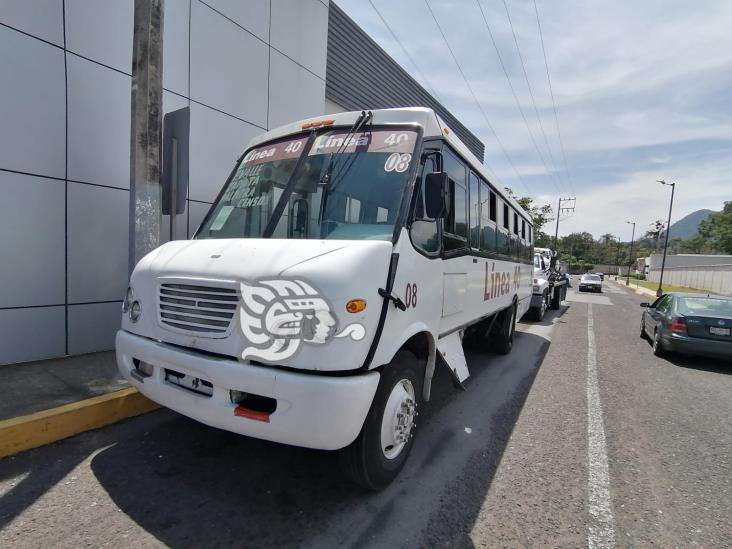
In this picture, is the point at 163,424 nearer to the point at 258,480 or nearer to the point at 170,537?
the point at 258,480

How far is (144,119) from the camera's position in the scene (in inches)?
187

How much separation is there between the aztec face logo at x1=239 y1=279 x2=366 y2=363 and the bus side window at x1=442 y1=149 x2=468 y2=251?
172cm

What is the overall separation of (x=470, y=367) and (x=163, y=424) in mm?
4446

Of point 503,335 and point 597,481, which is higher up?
point 503,335

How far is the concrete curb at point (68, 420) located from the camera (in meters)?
3.22

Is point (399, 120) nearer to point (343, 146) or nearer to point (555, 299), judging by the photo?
point (343, 146)

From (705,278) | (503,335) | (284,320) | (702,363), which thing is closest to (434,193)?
(284,320)

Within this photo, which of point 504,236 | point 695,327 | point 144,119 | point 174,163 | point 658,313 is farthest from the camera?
point 658,313

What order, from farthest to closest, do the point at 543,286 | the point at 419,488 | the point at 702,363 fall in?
the point at 543,286 < the point at 702,363 < the point at 419,488

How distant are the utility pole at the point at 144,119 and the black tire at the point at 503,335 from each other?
5.61m

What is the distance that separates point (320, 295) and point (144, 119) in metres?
3.78

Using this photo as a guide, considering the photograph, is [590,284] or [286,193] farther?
[590,284]

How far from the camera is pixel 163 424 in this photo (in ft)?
12.6

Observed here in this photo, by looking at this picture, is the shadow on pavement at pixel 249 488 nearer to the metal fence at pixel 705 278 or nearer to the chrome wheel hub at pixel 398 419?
the chrome wheel hub at pixel 398 419
